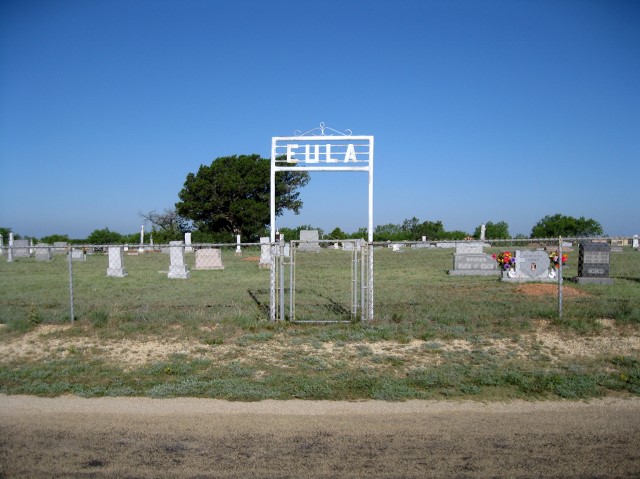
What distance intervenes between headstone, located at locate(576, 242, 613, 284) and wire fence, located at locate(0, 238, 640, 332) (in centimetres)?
3

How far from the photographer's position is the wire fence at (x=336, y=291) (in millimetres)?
9930

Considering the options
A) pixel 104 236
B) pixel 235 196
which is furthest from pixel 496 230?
pixel 104 236

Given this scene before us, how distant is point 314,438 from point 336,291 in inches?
401

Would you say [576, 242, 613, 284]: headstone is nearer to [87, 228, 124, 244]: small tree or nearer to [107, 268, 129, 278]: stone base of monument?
[107, 268, 129, 278]: stone base of monument

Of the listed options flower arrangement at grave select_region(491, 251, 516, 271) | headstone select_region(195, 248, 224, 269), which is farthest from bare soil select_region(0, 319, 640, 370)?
headstone select_region(195, 248, 224, 269)

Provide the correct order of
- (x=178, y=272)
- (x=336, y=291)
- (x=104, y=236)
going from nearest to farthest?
(x=336, y=291)
(x=178, y=272)
(x=104, y=236)

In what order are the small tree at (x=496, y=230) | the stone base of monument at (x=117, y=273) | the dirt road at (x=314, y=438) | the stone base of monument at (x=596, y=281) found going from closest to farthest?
the dirt road at (x=314, y=438)
the stone base of monument at (x=596, y=281)
the stone base of monument at (x=117, y=273)
the small tree at (x=496, y=230)

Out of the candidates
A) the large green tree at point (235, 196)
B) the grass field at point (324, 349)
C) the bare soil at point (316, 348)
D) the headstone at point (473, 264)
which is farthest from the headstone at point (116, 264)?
the large green tree at point (235, 196)

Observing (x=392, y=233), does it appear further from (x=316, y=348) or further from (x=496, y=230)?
(x=316, y=348)

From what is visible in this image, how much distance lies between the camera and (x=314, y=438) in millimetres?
4895

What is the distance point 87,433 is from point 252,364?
2.78 metres

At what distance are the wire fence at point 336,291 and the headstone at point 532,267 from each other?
34mm

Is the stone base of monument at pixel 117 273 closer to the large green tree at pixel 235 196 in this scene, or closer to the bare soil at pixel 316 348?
the bare soil at pixel 316 348

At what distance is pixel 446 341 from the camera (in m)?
8.45
